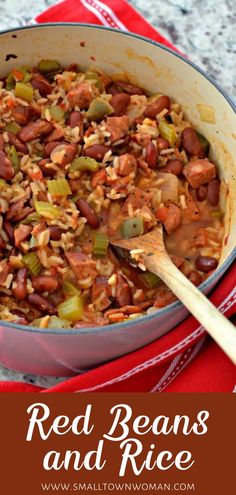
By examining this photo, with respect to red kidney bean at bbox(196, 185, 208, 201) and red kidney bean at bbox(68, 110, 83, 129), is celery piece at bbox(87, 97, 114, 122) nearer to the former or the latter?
red kidney bean at bbox(68, 110, 83, 129)

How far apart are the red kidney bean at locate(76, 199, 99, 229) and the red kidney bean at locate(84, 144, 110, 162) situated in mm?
189

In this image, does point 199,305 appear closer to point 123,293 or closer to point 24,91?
point 123,293

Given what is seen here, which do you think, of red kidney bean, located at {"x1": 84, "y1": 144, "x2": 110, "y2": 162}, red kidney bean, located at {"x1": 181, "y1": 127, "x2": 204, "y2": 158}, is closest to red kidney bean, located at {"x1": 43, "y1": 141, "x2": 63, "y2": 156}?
red kidney bean, located at {"x1": 84, "y1": 144, "x2": 110, "y2": 162}

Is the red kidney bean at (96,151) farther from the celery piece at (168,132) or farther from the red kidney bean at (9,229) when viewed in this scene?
the red kidney bean at (9,229)

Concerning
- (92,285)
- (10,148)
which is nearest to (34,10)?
(10,148)

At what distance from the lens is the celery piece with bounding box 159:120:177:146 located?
290cm

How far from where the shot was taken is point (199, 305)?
7.60ft

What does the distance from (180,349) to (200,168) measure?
0.63 m

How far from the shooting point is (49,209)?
2.70 m

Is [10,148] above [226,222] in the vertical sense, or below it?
above

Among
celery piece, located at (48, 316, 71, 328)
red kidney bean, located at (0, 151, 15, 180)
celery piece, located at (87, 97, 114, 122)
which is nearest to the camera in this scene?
celery piece, located at (48, 316, 71, 328)

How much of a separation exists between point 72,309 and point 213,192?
67 cm

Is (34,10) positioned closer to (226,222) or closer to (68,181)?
(68,181)

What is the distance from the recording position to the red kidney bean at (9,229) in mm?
2668
